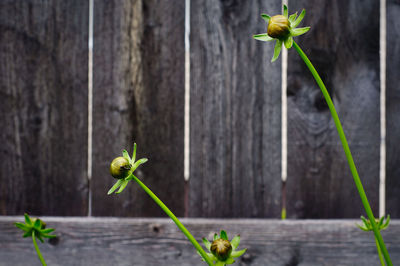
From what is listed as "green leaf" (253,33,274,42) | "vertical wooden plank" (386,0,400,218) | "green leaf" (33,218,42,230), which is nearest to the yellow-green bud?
"green leaf" (253,33,274,42)

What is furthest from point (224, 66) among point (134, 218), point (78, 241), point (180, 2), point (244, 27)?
point (78, 241)

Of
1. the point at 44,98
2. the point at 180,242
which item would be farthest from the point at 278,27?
the point at 44,98

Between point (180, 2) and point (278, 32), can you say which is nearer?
point (278, 32)

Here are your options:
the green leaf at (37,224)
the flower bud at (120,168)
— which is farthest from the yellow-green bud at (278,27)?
the green leaf at (37,224)

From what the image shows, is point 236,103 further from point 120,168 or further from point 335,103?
point 120,168

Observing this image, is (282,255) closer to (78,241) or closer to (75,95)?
(78,241)

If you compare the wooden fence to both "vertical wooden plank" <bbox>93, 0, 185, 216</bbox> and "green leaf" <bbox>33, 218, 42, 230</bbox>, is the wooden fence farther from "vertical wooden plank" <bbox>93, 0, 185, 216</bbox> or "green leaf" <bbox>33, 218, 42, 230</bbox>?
"green leaf" <bbox>33, 218, 42, 230</bbox>

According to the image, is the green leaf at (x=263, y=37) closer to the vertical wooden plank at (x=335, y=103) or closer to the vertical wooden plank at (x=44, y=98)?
the vertical wooden plank at (x=335, y=103)
